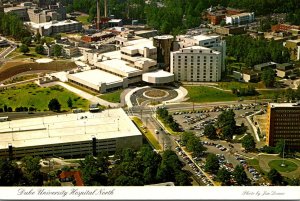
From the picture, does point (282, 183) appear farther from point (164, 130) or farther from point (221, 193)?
point (221, 193)

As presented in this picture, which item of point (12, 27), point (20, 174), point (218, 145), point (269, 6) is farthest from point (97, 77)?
point (269, 6)

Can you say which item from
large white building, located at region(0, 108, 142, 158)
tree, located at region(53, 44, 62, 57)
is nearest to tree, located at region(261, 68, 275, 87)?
large white building, located at region(0, 108, 142, 158)

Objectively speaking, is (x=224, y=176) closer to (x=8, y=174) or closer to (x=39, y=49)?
(x=8, y=174)

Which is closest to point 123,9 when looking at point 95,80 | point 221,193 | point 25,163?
point 95,80

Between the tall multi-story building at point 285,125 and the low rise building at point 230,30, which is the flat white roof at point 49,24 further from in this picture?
the tall multi-story building at point 285,125

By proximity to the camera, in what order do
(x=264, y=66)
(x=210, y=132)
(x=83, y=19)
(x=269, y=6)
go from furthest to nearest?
(x=83, y=19) → (x=269, y=6) → (x=264, y=66) → (x=210, y=132)

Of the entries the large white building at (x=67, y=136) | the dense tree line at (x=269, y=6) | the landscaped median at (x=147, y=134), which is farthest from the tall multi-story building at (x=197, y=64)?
the dense tree line at (x=269, y=6)
